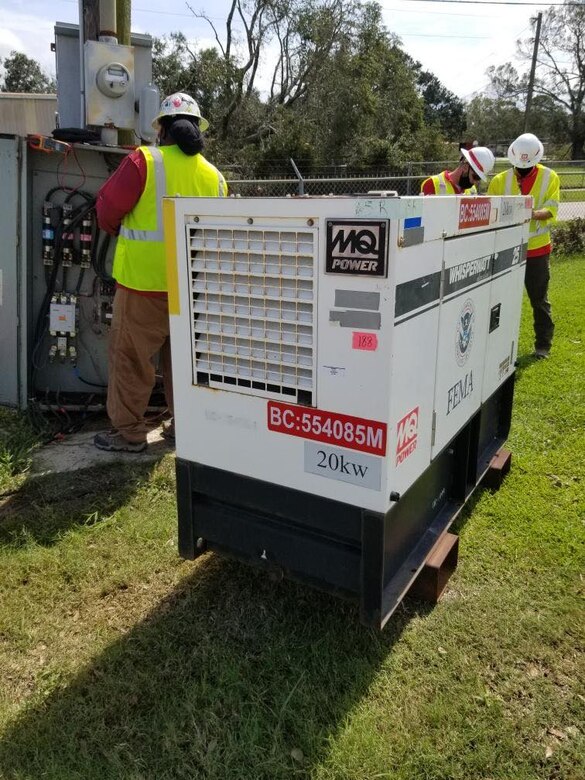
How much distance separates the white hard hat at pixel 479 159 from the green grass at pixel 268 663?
306cm

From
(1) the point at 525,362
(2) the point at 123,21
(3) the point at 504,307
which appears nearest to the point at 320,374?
(3) the point at 504,307

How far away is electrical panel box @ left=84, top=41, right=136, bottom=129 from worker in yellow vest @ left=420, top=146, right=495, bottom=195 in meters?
2.54

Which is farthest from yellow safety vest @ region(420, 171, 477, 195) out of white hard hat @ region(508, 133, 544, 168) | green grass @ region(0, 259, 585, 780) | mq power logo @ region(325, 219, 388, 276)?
mq power logo @ region(325, 219, 388, 276)

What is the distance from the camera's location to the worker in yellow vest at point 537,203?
6.09m

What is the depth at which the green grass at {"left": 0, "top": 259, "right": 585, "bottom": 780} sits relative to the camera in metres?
2.23

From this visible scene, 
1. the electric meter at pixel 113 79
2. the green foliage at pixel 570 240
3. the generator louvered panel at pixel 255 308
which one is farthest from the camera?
the green foliage at pixel 570 240

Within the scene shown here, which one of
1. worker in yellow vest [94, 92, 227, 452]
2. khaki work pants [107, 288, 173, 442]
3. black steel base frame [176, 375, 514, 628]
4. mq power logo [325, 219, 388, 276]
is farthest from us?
khaki work pants [107, 288, 173, 442]

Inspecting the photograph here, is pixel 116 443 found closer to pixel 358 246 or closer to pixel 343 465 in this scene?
pixel 343 465

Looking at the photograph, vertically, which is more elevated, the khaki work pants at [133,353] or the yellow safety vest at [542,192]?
the yellow safety vest at [542,192]

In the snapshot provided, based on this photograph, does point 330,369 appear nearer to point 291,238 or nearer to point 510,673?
point 291,238

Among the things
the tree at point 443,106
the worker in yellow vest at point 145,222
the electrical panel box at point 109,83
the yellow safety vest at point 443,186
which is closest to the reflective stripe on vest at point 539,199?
the yellow safety vest at point 443,186

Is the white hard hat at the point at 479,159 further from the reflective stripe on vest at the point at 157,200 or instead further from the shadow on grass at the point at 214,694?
the shadow on grass at the point at 214,694

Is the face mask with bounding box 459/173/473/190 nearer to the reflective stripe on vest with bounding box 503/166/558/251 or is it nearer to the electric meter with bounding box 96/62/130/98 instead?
the reflective stripe on vest with bounding box 503/166/558/251

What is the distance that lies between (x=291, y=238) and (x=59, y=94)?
4015 millimetres
